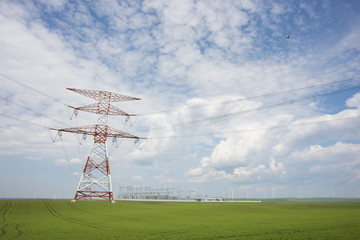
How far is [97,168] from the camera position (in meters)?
53.4

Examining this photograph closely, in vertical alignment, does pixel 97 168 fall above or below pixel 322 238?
above

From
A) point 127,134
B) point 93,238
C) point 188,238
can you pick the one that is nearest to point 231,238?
point 188,238

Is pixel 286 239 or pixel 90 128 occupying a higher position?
pixel 90 128

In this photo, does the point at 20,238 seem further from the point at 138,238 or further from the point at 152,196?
the point at 152,196

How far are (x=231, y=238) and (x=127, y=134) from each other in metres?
40.3

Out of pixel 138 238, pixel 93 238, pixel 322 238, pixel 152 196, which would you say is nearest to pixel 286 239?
pixel 322 238

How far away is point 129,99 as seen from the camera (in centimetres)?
5600

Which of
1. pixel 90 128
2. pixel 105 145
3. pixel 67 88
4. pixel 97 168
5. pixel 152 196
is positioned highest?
pixel 67 88

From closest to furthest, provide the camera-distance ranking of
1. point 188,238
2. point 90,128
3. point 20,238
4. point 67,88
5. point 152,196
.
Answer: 1. point 20,238
2. point 188,238
3. point 67,88
4. point 90,128
5. point 152,196

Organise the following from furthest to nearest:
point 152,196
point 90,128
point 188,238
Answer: point 152,196 < point 90,128 < point 188,238

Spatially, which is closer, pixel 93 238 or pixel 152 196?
pixel 93 238

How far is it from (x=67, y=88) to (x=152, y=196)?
124 m

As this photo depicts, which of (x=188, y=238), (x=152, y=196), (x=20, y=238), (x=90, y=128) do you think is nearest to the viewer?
(x=20, y=238)

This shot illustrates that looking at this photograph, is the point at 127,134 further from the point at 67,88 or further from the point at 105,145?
the point at 67,88
